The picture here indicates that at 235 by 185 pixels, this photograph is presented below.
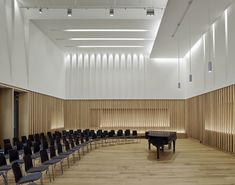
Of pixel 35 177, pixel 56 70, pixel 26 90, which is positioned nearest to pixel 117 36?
pixel 56 70

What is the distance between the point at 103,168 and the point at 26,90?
210 inches

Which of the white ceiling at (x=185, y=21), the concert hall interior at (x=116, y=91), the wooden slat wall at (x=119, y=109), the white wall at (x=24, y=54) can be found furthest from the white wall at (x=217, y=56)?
the white wall at (x=24, y=54)

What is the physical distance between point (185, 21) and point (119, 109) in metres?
8.88

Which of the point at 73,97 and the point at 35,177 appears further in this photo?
the point at 73,97

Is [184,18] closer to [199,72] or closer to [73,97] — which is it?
[199,72]

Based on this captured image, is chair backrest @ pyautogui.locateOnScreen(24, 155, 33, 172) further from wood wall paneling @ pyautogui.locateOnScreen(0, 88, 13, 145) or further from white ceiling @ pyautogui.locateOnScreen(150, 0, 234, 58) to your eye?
white ceiling @ pyautogui.locateOnScreen(150, 0, 234, 58)

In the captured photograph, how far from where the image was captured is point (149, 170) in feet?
24.7

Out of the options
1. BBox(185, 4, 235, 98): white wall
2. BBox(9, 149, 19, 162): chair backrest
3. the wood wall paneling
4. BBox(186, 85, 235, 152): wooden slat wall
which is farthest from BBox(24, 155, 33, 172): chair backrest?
BBox(185, 4, 235, 98): white wall

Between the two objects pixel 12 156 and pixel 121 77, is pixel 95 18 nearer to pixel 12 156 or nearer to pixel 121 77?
pixel 12 156

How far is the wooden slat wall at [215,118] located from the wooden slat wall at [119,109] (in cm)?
178

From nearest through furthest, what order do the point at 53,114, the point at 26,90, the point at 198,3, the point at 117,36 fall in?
the point at 198,3 < the point at 26,90 < the point at 117,36 < the point at 53,114

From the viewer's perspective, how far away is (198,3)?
920cm

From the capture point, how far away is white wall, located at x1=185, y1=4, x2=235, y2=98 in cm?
1003

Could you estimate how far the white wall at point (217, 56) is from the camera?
10.0 m
